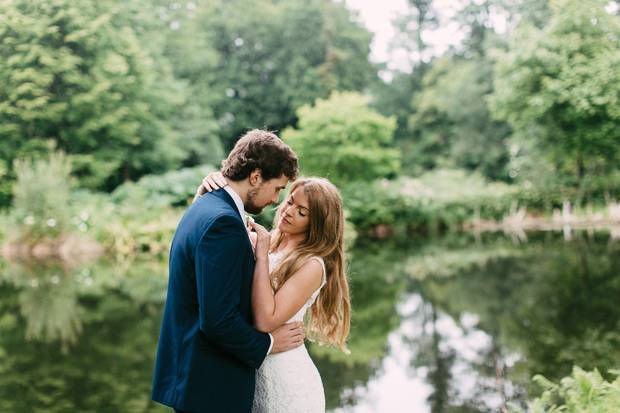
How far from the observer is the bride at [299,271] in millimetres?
1799

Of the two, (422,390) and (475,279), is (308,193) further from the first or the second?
(475,279)

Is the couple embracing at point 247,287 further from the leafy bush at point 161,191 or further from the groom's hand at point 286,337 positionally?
the leafy bush at point 161,191

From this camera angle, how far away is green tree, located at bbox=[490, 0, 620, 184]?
8906 mm

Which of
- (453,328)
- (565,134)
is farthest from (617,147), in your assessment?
(453,328)

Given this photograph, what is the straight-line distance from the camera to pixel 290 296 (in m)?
1.79

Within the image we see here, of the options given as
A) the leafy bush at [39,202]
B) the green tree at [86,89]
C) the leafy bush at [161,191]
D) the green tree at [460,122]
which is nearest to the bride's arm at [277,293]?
the green tree at [86,89]

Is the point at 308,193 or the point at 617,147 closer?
the point at 308,193

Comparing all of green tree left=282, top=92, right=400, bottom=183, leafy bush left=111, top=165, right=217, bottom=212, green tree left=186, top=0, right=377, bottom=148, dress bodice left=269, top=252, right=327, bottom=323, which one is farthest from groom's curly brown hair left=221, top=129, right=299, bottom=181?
green tree left=186, top=0, right=377, bottom=148

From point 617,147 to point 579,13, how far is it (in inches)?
134

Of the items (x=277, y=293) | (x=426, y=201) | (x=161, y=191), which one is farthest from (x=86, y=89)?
(x=277, y=293)

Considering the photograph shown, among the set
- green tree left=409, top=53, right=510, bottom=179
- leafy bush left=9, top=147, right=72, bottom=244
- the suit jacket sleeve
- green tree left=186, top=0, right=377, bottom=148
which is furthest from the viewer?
green tree left=409, top=53, right=510, bottom=179

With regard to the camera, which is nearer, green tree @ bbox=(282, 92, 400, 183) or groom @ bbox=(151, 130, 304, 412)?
groom @ bbox=(151, 130, 304, 412)

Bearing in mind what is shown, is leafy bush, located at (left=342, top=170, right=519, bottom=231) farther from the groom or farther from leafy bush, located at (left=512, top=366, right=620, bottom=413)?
the groom

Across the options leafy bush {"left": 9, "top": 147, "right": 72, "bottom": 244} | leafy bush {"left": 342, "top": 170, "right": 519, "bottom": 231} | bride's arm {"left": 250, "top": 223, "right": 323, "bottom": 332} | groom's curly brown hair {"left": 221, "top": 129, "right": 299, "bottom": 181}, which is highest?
leafy bush {"left": 342, "top": 170, "right": 519, "bottom": 231}
